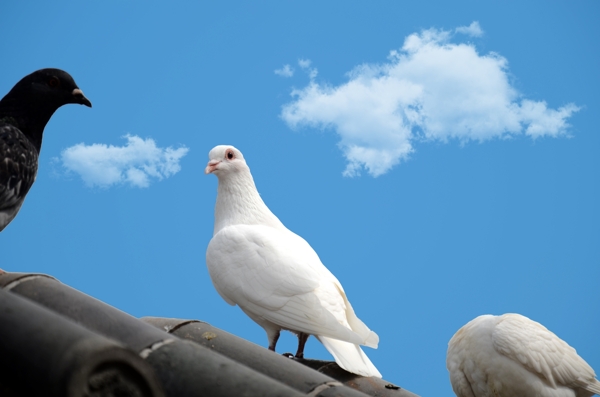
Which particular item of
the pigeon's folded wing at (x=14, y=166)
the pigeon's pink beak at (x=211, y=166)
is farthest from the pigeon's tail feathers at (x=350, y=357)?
the pigeon's folded wing at (x=14, y=166)

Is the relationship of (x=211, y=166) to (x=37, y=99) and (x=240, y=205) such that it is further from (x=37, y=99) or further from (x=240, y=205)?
(x=37, y=99)

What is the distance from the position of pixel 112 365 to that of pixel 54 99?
4.11 m

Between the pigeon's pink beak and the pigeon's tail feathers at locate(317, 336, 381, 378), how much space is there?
2445 mm

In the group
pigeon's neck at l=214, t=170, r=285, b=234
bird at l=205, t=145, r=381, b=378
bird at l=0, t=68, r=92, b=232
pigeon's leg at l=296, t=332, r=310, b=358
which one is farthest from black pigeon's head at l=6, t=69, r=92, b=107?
pigeon's leg at l=296, t=332, r=310, b=358

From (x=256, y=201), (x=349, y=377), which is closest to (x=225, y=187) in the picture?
(x=256, y=201)

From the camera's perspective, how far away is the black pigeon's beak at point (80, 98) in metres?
5.35

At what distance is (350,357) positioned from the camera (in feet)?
16.4

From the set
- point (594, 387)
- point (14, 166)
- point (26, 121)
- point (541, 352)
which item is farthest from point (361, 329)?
point (26, 121)

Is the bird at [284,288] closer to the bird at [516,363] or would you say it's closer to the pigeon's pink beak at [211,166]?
the pigeon's pink beak at [211,166]

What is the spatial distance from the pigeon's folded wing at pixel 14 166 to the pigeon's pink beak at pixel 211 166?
2.15 meters

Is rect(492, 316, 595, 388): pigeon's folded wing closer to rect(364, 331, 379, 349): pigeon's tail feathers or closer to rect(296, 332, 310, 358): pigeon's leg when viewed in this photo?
rect(364, 331, 379, 349): pigeon's tail feathers

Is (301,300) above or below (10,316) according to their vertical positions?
above

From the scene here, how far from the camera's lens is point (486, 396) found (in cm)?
656

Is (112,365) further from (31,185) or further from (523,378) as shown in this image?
(523,378)
